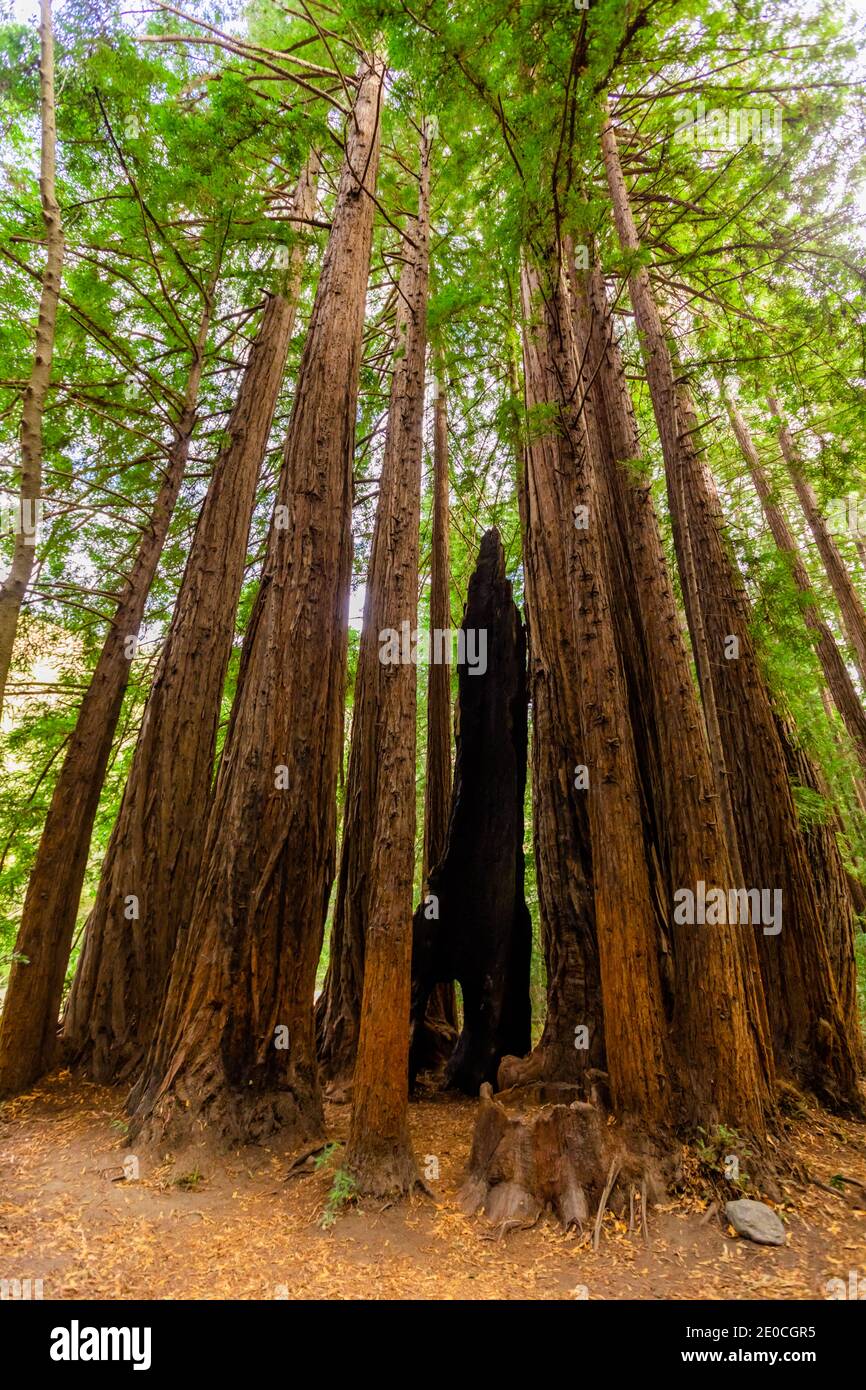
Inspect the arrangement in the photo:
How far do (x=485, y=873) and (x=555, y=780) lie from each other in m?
1.50

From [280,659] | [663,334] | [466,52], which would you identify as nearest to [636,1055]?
[280,659]

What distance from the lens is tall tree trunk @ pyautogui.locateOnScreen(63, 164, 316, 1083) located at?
538cm

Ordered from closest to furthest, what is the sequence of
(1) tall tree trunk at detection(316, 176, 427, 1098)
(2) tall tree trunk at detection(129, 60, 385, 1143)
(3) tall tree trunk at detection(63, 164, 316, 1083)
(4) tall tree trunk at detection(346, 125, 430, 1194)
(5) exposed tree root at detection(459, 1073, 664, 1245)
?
1. (5) exposed tree root at detection(459, 1073, 664, 1245)
2. (4) tall tree trunk at detection(346, 125, 430, 1194)
3. (2) tall tree trunk at detection(129, 60, 385, 1143)
4. (3) tall tree trunk at detection(63, 164, 316, 1083)
5. (1) tall tree trunk at detection(316, 176, 427, 1098)

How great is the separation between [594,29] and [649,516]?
3192mm

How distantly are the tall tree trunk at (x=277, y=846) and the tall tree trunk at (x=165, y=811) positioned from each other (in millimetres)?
1260

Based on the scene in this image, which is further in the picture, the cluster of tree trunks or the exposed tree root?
the cluster of tree trunks

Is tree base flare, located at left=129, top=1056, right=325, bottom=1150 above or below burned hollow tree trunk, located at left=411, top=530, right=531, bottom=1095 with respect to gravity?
below

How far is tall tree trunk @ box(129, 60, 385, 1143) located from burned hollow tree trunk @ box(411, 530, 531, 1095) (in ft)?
6.73

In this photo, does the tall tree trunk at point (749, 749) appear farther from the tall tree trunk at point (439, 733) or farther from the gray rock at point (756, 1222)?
the tall tree trunk at point (439, 733)

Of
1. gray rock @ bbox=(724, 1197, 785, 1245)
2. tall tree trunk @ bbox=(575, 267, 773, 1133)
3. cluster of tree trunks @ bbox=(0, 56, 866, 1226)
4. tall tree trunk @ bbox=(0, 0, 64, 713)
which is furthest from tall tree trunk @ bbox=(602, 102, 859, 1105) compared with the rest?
tall tree trunk @ bbox=(0, 0, 64, 713)

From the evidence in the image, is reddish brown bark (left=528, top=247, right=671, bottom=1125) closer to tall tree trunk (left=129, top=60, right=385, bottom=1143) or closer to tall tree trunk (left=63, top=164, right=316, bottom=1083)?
tall tree trunk (left=129, top=60, right=385, bottom=1143)

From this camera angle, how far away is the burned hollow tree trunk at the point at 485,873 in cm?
594

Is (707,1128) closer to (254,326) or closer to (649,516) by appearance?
(649,516)

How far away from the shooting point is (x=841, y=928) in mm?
5324
